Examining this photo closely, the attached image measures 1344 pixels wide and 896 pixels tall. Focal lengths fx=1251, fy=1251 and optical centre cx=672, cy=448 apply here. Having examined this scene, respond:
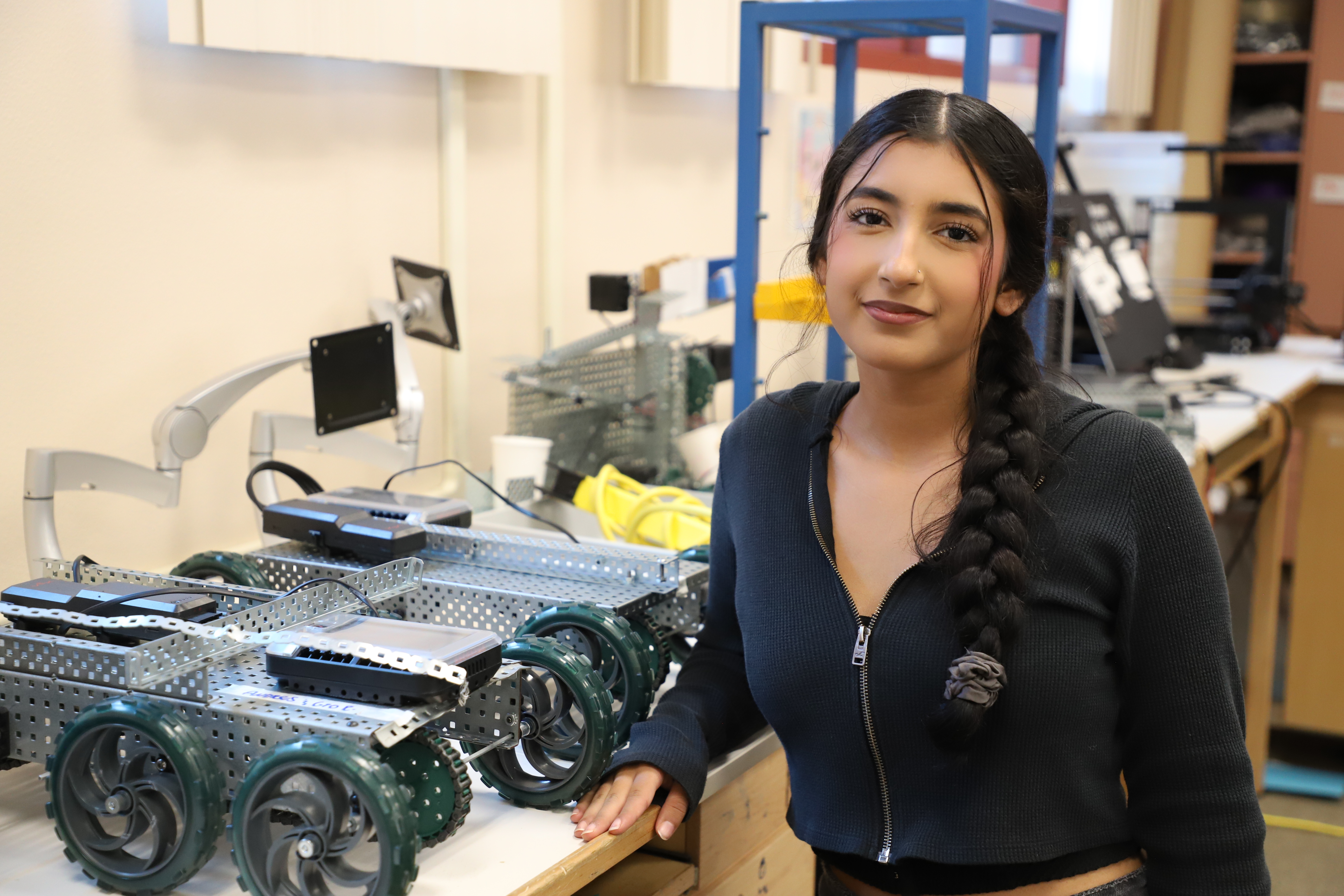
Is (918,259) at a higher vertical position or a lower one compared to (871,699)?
higher

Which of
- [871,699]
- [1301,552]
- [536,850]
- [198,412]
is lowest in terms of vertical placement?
[1301,552]

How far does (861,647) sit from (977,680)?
12cm

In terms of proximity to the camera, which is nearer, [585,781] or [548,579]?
[585,781]

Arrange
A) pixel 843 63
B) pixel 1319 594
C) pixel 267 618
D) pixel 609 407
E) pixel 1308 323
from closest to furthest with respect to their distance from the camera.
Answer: pixel 267 618 → pixel 843 63 → pixel 609 407 → pixel 1319 594 → pixel 1308 323

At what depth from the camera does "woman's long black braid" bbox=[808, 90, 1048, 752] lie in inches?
40.1

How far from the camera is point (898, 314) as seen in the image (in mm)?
1044

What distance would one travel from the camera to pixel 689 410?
7.47 feet

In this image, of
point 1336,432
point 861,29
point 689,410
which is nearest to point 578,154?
point 689,410

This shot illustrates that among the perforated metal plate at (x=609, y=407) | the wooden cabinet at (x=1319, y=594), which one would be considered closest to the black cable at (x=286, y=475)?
the perforated metal plate at (x=609, y=407)

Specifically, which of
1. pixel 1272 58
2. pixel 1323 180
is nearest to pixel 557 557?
pixel 1323 180

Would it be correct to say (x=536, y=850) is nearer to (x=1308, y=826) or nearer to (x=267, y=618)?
(x=267, y=618)

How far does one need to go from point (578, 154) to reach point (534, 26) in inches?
14.0

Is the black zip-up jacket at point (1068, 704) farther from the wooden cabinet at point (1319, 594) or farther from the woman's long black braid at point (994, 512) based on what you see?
the wooden cabinet at point (1319, 594)

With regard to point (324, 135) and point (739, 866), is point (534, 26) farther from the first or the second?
point (739, 866)
